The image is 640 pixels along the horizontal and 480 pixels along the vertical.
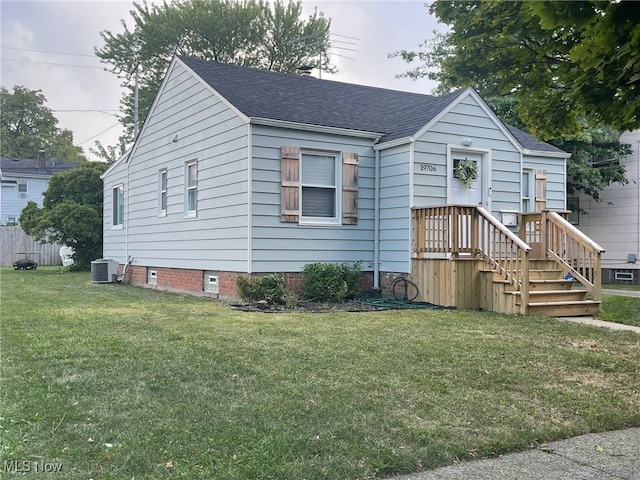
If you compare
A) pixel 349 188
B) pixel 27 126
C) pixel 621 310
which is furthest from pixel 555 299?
pixel 27 126

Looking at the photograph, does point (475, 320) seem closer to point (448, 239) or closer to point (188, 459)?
point (448, 239)

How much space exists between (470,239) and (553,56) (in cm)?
456

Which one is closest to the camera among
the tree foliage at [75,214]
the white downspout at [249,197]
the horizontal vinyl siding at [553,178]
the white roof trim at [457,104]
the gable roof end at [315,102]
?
the white downspout at [249,197]

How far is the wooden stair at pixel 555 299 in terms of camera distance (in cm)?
875

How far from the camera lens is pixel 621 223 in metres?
17.8

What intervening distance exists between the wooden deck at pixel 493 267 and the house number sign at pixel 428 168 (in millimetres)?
896

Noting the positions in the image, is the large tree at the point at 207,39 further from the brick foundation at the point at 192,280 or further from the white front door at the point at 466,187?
the white front door at the point at 466,187

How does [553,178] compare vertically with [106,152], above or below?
below

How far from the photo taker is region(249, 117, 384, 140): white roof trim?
33.6 feet

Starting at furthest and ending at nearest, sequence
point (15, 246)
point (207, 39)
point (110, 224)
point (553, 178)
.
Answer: point (207, 39)
point (15, 246)
point (110, 224)
point (553, 178)

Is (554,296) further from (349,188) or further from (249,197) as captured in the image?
(249,197)

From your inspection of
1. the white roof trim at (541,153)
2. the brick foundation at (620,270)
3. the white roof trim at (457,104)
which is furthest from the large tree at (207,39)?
the white roof trim at (457,104)

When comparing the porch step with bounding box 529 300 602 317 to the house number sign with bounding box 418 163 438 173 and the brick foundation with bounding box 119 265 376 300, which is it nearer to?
the house number sign with bounding box 418 163 438 173

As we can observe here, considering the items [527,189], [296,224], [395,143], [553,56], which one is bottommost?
[296,224]
